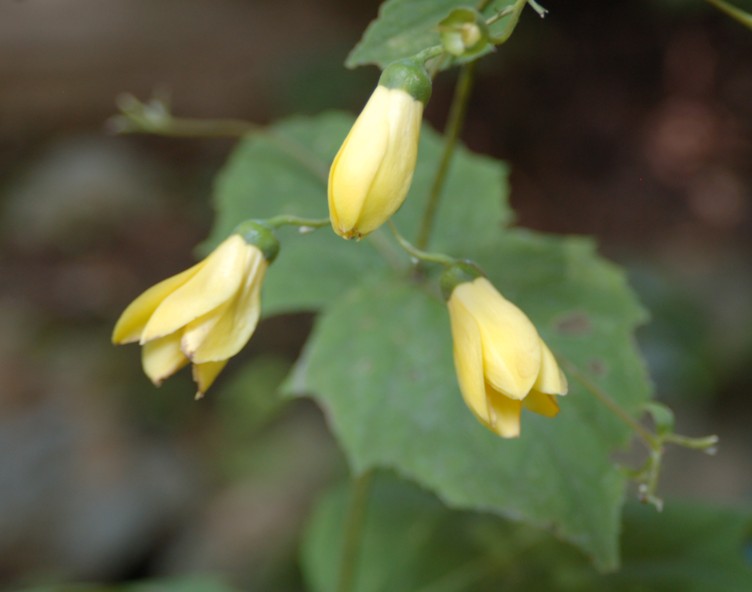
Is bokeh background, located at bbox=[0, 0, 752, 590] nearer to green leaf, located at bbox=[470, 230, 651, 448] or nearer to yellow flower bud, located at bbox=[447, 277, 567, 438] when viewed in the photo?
green leaf, located at bbox=[470, 230, 651, 448]

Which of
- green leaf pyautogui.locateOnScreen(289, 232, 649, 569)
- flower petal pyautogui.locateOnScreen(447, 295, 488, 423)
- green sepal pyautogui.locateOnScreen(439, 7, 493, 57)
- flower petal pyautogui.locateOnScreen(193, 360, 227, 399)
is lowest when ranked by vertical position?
green leaf pyautogui.locateOnScreen(289, 232, 649, 569)

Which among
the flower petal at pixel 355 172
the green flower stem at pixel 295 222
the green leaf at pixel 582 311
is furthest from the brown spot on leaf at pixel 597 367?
the flower petal at pixel 355 172

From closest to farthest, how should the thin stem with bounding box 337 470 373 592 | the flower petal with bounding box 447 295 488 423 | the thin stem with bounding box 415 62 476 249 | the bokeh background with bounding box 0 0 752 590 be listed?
the flower petal with bounding box 447 295 488 423 < the thin stem with bounding box 415 62 476 249 < the thin stem with bounding box 337 470 373 592 < the bokeh background with bounding box 0 0 752 590

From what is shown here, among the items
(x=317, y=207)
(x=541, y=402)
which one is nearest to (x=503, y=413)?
(x=541, y=402)

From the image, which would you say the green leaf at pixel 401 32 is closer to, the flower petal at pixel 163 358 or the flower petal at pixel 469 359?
the flower petal at pixel 469 359

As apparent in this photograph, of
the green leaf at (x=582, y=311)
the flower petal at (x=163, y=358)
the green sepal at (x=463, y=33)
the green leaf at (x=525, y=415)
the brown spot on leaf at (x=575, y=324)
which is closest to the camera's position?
the green sepal at (x=463, y=33)

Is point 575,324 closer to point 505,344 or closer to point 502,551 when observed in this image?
point 505,344

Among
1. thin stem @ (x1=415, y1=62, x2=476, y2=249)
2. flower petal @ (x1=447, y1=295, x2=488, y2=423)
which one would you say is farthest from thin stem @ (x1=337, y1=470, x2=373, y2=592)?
flower petal @ (x1=447, y1=295, x2=488, y2=423)
